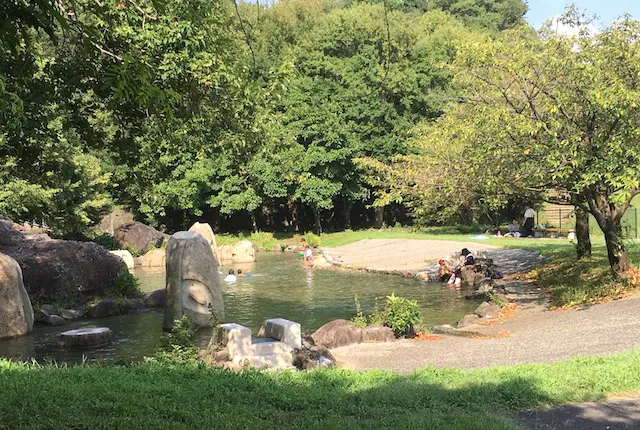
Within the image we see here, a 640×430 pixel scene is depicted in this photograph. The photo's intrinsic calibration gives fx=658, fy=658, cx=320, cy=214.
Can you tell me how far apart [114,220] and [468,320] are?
1327 inches

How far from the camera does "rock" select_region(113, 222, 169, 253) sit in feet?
119

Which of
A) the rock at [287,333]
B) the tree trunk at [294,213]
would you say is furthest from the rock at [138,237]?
the rock at [287,333]

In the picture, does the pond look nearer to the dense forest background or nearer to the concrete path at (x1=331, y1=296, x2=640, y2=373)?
the concrete path at (x1=331, y1=296, x2=640, y2=373)

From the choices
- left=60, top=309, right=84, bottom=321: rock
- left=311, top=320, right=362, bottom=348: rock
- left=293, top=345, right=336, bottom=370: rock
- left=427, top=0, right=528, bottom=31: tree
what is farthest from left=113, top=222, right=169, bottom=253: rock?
left=427, top=0, right=528, bottom=31: tree

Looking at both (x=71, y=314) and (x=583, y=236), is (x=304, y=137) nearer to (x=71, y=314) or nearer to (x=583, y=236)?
(x=583, y=236)

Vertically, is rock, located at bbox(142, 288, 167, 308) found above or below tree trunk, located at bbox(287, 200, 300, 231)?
below

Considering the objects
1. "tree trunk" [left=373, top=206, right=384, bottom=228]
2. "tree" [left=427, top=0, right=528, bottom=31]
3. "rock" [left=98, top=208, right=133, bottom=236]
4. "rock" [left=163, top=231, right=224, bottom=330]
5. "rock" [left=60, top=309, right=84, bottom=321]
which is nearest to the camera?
"rock" [left=163, top=231, right=224, bottom=330]

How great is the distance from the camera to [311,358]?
10641 millimetres

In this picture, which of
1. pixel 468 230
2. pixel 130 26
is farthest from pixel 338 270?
pixel 130 26

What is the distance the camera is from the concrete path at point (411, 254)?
24.9 metres

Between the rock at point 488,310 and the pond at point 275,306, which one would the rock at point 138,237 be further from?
the rock at point 488,310

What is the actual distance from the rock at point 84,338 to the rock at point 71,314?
3688mm

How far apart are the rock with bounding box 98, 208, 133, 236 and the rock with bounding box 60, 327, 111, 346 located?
29.7 meters

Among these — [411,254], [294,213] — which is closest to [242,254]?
[411,254]
